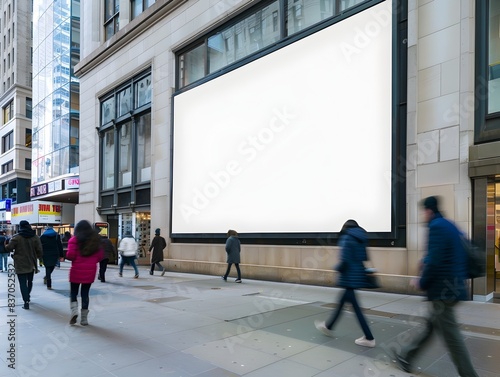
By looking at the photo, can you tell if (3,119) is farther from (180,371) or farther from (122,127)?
(180,371)

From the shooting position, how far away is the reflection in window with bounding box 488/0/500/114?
26.6 feet

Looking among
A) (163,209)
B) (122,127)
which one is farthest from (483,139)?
(122,127)

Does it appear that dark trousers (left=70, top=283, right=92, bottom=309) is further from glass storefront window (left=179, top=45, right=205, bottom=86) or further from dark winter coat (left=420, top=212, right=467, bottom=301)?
glass storefront window (left=179, top=45, right=205, bottom=86)

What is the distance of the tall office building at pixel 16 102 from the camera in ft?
145

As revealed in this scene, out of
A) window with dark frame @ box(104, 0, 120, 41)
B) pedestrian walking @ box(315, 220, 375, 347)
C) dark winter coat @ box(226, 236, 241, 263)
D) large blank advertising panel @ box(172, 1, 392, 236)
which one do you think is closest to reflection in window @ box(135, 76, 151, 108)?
large blank advertising panel @ box(172, 1, 392, 236)

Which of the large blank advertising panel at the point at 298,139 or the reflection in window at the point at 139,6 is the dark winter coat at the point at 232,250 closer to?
the large blank advertising panel at the point at 298,139

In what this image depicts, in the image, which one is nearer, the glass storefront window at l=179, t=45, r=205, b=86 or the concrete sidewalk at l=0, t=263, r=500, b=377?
the concrete sidewalk at l=0, t=263, r=500, b=377

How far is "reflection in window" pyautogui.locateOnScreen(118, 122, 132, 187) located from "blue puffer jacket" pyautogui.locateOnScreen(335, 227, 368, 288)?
16.0 metres

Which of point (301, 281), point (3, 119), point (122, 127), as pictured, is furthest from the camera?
point (3, 119)

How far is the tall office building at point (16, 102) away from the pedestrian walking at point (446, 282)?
160 feet

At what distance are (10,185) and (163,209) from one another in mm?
38798

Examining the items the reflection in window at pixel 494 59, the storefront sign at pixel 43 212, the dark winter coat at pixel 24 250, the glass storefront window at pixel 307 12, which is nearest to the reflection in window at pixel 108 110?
the glass storefront window at pixel 307 12

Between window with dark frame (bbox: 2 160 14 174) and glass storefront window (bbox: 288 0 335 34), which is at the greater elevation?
glass storefront window (bbox: 288 0 335 34)

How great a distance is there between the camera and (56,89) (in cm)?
3102
